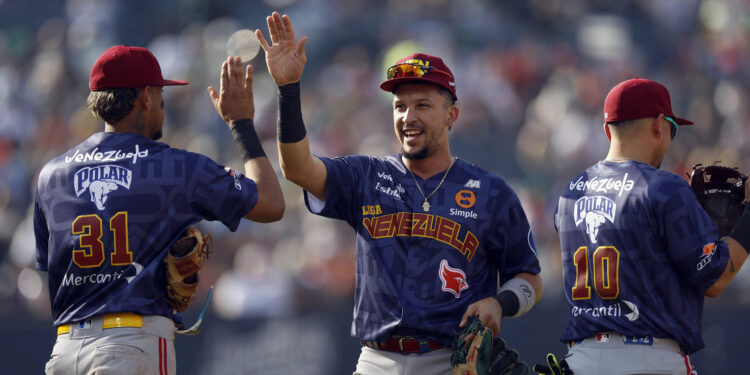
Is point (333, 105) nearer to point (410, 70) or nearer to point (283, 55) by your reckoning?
point (410, 70)

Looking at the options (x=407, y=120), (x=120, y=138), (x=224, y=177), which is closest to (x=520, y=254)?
(x=407, y=120)

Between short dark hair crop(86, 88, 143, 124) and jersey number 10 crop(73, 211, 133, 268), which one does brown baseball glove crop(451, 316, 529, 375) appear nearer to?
jersey number 10 crop(73, 211, 133, 268)

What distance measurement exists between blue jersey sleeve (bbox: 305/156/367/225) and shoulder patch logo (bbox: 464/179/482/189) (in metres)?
0.55

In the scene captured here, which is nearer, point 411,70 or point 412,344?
point 412,344

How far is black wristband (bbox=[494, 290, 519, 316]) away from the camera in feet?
15.4

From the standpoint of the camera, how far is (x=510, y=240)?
489cm

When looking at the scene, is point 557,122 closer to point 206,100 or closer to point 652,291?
point 206,100

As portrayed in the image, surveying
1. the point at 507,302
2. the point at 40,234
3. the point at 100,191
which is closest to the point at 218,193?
the point at 100,191

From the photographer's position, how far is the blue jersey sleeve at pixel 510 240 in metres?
4.87

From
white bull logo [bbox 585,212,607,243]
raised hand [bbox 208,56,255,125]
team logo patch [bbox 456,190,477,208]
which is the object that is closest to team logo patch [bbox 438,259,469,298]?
team logo patch [bbox 456,190,477,208]

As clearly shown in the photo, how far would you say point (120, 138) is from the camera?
439 centimetres

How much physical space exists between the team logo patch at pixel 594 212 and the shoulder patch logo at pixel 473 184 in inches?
20.3

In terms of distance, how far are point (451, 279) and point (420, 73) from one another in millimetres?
1062

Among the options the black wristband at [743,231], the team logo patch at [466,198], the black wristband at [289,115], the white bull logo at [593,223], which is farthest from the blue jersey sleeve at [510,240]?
the black wristband at [289,115]
